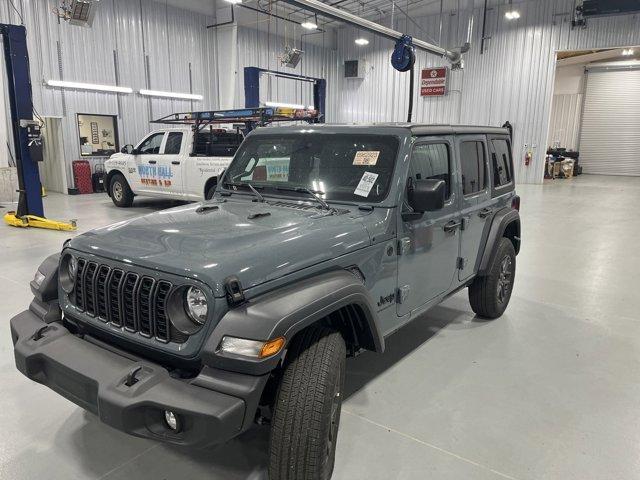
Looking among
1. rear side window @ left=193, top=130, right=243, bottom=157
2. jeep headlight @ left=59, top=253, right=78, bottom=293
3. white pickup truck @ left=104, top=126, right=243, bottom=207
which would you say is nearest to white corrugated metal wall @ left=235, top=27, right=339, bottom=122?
white pickup truck @ left=104, top=126, right=243, bottom=207

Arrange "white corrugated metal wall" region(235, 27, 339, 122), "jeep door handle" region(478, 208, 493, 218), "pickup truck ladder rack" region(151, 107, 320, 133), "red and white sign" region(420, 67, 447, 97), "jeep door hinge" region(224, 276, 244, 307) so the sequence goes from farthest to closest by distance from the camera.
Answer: "red and white sign" region(420, 67, 447, 97)
"white corrugated metal wall" region(235, 27, 339, 122)
"pickup truck ladder rack" region(151, 107, 320, 133)
"jeep door handle" region(478, 208, 493, 218)
"jeep door hinge" region(224, 276, 244, 307)

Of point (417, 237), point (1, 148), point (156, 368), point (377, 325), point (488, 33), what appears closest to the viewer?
point (156, 368)

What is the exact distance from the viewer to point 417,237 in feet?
9.50

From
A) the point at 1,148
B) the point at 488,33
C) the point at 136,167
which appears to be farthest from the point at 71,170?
the point at 488,33

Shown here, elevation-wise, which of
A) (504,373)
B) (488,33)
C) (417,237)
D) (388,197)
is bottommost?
(504,373)

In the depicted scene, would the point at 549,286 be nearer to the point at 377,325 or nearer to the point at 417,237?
the point at 417,237

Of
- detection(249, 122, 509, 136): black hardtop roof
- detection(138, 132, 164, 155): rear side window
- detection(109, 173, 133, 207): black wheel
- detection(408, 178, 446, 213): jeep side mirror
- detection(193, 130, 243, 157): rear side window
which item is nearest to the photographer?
detection(408, 178, 446, 213): jeep side mirror

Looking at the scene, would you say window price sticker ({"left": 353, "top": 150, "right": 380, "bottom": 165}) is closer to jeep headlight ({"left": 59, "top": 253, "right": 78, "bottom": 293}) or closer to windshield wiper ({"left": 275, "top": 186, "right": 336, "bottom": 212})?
windshield wiper ({"left": 275, "top": 186, "right": 336, "bottom": 212})

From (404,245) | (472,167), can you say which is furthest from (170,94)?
(404,245)

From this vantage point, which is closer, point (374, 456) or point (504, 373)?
point (374, 456)

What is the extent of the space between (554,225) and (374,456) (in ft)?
25.1

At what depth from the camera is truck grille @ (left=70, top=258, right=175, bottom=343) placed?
195cm

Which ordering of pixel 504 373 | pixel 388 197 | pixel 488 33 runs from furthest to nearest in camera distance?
pixel 488 33
pixel 504 373
pixel 388 197

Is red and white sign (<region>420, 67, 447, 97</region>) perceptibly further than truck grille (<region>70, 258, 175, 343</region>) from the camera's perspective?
Yes
